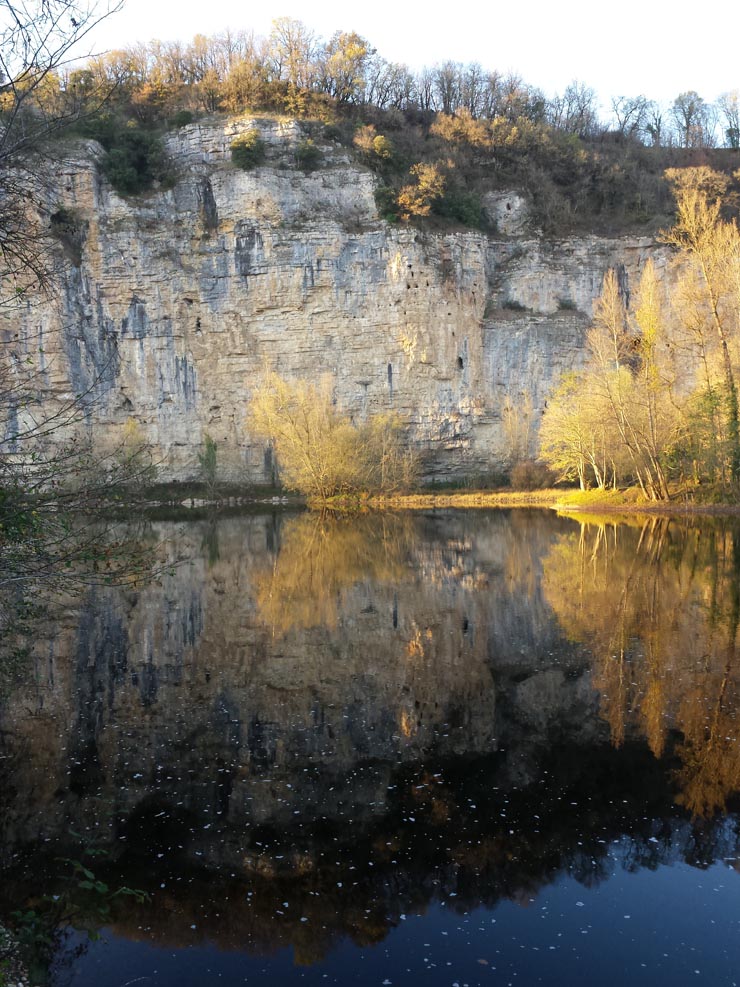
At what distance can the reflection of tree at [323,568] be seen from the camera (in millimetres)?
14391

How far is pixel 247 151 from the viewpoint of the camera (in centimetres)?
4806

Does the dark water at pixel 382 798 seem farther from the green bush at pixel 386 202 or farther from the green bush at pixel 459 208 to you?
the green bush at pixel 459 208

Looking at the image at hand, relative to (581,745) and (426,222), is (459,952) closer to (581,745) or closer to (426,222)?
(581,745)

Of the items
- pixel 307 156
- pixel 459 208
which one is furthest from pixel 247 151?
pixel 459 208

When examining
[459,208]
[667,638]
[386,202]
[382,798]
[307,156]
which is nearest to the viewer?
[382,798]

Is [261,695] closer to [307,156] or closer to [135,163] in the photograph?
[307,156]

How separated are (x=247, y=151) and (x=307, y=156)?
12.3 ft

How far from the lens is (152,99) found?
53.5m

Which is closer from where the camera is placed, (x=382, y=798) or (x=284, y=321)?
(x=382, y=798)

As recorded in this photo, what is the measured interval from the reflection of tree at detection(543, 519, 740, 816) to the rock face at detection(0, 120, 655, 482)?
2730 cm

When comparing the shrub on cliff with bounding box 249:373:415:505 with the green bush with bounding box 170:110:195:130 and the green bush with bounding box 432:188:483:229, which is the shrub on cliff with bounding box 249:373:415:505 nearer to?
Result: the green bush with bounding box 432:188:483:229

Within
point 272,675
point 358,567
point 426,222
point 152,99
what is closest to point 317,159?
point 426,222

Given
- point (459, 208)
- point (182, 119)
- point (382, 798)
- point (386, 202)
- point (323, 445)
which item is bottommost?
point (382, 798)

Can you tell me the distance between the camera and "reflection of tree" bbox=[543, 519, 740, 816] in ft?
24.4
